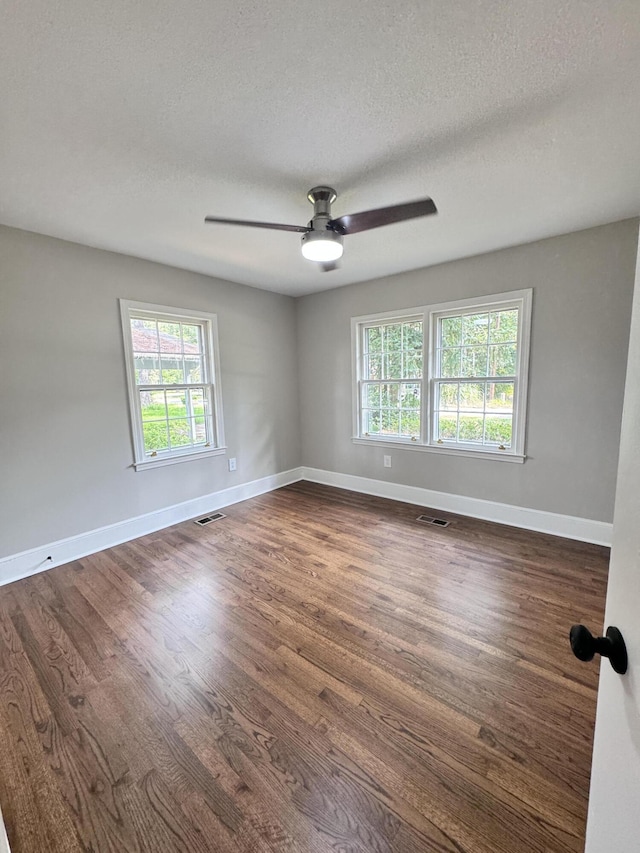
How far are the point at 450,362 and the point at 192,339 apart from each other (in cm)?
268

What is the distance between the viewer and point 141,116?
4.95 ft

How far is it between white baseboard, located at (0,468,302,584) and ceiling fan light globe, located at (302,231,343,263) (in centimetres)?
275

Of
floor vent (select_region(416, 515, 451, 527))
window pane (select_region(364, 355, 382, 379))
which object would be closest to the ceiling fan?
window pane (select_region(364, 355, 382, 379))

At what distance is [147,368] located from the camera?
3305mm

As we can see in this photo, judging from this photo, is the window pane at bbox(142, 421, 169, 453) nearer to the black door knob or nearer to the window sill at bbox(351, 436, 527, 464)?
the window sill at bbox(351, 436, 527, 464)

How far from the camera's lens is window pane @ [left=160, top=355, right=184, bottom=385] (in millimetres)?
3432

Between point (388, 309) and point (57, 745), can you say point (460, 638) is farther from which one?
point (388, 309)

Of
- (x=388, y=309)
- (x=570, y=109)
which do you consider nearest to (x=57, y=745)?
(x=570, y=109)

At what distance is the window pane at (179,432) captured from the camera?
3.55 metres

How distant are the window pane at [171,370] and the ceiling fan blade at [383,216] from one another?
219cm

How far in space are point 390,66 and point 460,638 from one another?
2595 millimetres

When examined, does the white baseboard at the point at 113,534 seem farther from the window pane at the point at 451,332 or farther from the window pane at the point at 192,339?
the window pane at the point at 451,332

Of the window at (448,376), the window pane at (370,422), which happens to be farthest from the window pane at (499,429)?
the window pane at (370,422)

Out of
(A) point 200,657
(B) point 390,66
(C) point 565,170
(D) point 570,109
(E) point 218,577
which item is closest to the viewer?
(B) point 390,66
